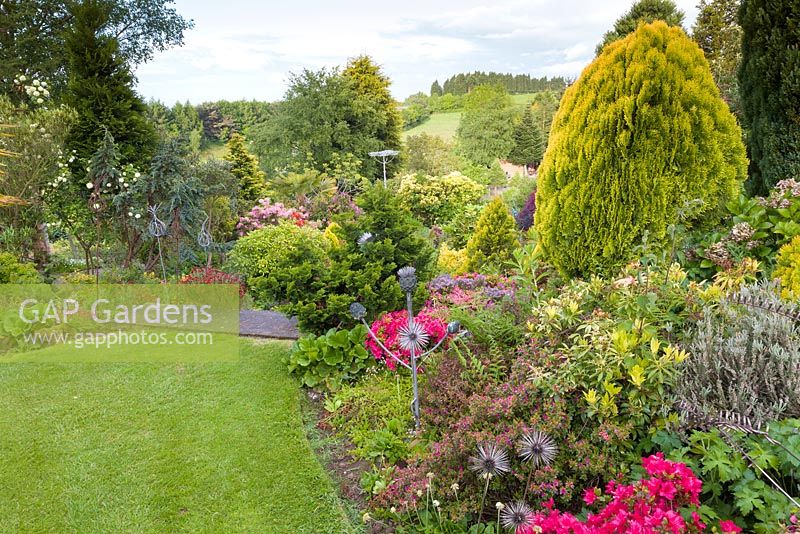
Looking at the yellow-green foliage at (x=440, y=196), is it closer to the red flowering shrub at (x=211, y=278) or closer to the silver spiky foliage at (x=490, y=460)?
the red flowering shrub at (x=211, y=278)

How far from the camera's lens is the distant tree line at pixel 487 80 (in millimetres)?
35000

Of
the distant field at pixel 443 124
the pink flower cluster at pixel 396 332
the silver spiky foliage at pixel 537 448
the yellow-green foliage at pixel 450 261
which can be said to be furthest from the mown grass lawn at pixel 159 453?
the distant field at pixel 443 124

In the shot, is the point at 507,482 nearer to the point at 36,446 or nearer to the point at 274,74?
the point at 36,446

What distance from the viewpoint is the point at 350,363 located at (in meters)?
3.90

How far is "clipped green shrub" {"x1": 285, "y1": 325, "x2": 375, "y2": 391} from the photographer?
3.87 meters

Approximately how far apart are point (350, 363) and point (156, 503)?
1615 mm

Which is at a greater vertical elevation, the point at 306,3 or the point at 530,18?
the point at 306,3

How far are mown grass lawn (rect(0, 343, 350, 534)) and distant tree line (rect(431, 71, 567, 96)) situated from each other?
3390 cm

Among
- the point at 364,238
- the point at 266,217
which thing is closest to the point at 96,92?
the point at 266,217

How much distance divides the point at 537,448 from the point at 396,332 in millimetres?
1941

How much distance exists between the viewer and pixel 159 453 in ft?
10.1

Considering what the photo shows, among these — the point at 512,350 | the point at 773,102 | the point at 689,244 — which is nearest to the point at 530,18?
the point at 773,102

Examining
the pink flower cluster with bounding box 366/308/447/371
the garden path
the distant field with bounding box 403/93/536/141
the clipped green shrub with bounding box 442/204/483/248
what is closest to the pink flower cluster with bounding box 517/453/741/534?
the pink flower cluster with bounding box 366/308/447/371

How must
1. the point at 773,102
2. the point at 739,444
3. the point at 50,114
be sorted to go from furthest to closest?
the point at 50,114 < the point at 773,102 < the point at 739,444
